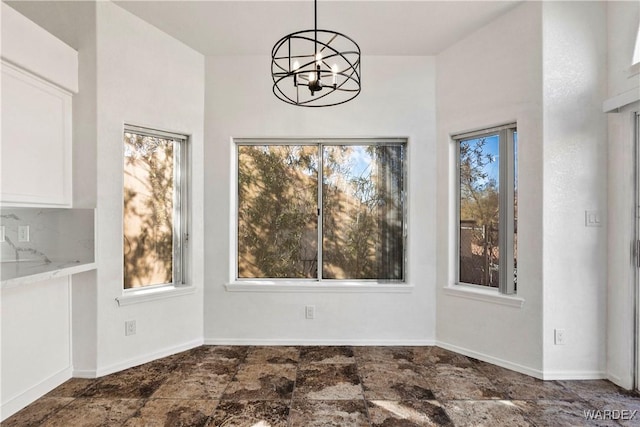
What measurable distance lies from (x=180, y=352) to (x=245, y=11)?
2.97m

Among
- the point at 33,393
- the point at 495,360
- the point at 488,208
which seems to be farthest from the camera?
the point at 488,208

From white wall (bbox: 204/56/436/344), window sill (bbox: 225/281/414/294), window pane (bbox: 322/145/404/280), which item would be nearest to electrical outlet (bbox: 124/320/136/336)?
white wall (bbox: 204/56/436/344)

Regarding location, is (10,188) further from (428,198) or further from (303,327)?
(428,198)

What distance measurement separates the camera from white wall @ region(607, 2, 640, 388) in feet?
8.38

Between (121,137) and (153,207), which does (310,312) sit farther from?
(121,137)

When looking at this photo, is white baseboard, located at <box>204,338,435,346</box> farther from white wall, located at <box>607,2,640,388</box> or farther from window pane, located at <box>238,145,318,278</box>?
white wall, located at <box>607,2,640,388</box>

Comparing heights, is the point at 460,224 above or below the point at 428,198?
below

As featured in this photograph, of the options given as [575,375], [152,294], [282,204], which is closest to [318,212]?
[282,204]

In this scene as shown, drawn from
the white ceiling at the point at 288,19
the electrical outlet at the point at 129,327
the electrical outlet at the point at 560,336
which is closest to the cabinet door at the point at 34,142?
the white ceiling at the point at 288,19

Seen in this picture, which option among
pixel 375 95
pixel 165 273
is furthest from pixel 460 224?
pixel 165 273

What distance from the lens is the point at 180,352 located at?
3.27 meters

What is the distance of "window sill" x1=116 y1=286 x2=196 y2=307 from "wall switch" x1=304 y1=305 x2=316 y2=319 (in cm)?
109

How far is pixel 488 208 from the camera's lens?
3207mm

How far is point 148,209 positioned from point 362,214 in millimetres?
2003
